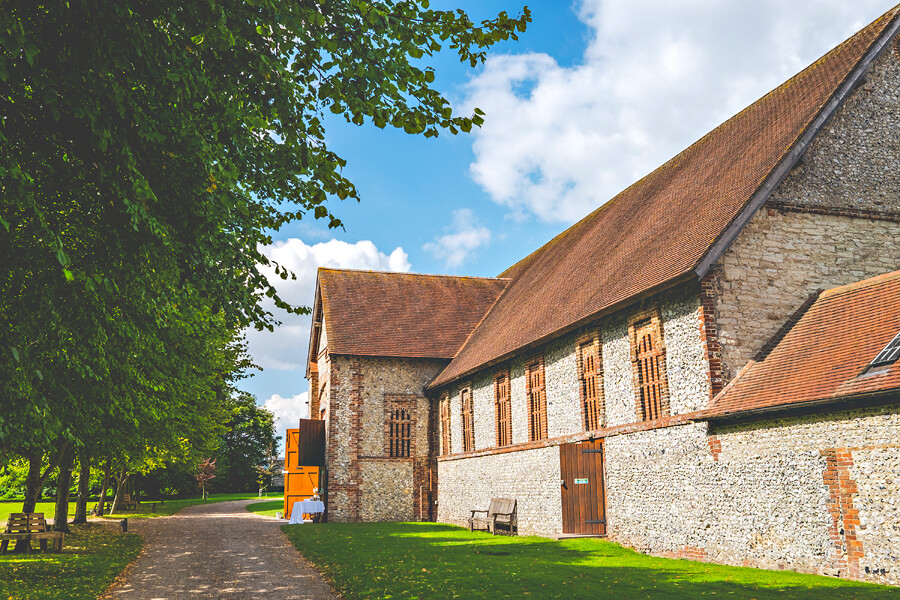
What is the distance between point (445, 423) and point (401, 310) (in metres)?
6.23

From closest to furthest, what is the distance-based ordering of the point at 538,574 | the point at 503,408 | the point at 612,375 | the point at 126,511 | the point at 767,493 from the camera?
the point at 767,493 < the point at 538,574 < the point at 612,375 < the point at 503,408 < the point at 126,511

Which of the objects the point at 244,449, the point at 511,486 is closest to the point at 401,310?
the point at 511,486

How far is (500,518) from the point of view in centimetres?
2080

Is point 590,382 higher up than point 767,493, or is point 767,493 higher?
point 590,382

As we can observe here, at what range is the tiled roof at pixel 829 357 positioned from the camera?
419 inches

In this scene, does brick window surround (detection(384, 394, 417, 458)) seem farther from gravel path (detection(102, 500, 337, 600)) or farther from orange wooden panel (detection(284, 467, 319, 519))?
gravel path (detection(102, 500, 337, 600))

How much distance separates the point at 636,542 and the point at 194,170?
1207cm

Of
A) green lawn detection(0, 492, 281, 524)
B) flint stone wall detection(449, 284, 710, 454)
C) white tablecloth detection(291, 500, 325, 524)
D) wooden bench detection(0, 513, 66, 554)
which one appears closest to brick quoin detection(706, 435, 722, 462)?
flint stone wall detection(449, 284, 710, 454)

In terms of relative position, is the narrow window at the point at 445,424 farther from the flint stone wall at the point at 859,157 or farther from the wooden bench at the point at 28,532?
the flint stone wall at the point at 859,157

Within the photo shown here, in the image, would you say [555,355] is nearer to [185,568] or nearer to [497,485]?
[497,485]

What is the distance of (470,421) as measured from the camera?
1001 inches

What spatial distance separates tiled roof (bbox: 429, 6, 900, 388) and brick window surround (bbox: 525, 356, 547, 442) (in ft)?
2.56

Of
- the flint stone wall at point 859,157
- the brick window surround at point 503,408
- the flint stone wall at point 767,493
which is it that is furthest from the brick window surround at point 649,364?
the brick window surround at point 503,408

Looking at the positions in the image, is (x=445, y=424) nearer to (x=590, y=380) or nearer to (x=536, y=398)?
(x=536, y=398)
